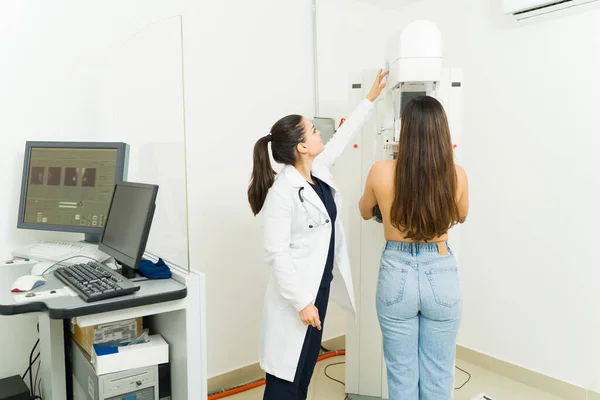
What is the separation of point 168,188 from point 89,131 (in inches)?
26.0

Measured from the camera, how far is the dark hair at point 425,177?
5.32 ft

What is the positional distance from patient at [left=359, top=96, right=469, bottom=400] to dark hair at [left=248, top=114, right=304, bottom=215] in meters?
0.32

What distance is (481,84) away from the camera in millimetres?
2740

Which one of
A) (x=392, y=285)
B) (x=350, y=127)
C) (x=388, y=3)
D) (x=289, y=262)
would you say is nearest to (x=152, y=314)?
(x=289, y=262)

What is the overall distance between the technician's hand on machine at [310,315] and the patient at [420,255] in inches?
9.6

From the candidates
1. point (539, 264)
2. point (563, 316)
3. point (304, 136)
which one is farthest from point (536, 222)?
point (304, 136)

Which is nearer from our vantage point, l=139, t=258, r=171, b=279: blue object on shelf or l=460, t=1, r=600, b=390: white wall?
l=139, t=258, r=171, b=279: blue object on shelf

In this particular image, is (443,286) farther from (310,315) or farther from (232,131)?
(232,131)

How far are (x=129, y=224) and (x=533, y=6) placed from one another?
213 cm

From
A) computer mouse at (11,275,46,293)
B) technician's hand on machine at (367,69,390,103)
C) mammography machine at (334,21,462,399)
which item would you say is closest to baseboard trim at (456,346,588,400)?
mammography machine at (334,21,462,399)

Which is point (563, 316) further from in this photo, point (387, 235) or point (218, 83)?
point (218, 83)

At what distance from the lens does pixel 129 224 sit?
1708mm

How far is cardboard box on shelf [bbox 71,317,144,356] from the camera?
1.74 m

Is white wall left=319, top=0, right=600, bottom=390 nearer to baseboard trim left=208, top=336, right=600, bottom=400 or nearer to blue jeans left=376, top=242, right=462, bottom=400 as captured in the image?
baseboard trim left=208, top=336, right=600, bottom=400
